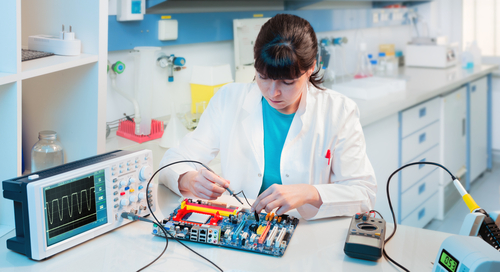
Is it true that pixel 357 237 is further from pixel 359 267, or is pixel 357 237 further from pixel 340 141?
pixel 340 141

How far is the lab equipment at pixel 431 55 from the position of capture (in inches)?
144

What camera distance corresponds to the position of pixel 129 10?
187 centimetres

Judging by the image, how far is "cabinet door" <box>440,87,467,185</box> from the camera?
3037mm

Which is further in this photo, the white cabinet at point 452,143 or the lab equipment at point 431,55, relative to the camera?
the lab equipment at point 431,55

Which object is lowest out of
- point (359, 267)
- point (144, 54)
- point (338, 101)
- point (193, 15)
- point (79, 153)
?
point (359, 267)

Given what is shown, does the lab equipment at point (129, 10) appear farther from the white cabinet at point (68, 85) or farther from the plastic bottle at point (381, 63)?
the plastic bottle at point (381, 63)

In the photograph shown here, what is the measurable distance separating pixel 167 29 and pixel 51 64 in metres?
0.96

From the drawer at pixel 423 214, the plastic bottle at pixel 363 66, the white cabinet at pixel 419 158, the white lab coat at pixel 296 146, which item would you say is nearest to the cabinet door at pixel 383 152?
the white cabinet at pixel 419 158

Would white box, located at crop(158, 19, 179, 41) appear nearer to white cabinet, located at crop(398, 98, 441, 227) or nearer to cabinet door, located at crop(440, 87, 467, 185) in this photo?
white cabinet, located at crop(398, 98, 441, 227)

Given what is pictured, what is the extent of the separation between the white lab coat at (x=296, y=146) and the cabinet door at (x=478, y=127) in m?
2.53

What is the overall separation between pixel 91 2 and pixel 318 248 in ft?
3.05

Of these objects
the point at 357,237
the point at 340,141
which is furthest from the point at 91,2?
the point at 357,237

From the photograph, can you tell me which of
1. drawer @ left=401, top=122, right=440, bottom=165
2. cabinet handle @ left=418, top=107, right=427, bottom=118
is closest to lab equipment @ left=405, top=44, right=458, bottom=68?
drawer @ left=401, top=122, right=440, bottom=165

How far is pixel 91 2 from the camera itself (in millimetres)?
1270
